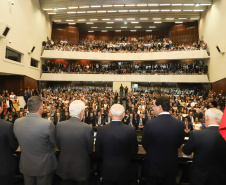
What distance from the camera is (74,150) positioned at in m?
2.09

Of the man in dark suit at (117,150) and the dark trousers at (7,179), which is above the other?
the man in dark suit at (117,150)

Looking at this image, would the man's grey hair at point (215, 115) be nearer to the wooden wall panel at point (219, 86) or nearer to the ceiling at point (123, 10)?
the wooden wall panel at point (219, 86)

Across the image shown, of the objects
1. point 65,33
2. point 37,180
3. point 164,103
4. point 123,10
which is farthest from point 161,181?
point 65,33

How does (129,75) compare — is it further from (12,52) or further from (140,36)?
(12,52)

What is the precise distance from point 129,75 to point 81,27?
10849mm

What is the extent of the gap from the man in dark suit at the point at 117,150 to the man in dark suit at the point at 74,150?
18 centimetres

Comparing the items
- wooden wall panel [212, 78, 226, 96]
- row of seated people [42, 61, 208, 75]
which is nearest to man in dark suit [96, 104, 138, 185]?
wooden wall panel [212, 78, 226, 96]

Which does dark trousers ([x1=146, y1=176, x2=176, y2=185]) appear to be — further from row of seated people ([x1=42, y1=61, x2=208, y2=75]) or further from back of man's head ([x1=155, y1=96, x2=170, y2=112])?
row of seated people ([x1=42, y1=61, x2=208, y2=75])

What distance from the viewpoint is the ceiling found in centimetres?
1650

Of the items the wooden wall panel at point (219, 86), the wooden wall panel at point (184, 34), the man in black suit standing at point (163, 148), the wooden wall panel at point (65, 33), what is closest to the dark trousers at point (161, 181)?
the man in black suit standing at point (163, 148)

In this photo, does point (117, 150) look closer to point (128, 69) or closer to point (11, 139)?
point (11, 139)

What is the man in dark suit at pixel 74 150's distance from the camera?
6.82ft

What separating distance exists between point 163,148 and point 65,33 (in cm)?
2445

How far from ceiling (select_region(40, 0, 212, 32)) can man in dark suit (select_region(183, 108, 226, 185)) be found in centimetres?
1661
